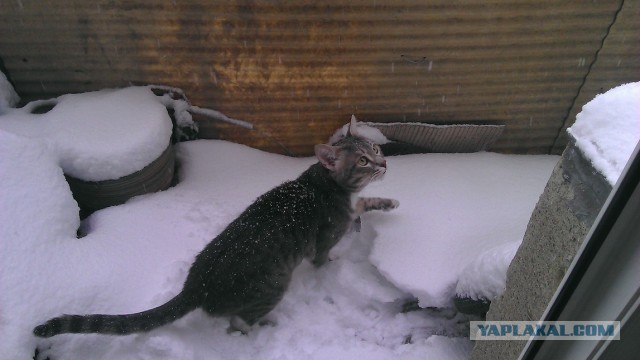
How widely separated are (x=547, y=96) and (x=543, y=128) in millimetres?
327

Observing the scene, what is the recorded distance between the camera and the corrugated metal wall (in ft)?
10.1

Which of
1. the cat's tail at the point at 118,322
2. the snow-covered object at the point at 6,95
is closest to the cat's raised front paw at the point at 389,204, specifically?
the cat's tail at the point at 118,322

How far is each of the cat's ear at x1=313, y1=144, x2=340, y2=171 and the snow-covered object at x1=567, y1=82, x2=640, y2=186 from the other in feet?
4.94

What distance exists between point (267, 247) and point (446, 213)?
56.0 inches

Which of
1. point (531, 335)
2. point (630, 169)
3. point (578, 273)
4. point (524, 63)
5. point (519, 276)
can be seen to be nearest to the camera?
point (630, 169)

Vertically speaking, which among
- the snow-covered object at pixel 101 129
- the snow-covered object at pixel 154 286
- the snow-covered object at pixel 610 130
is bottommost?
the snow-covered object at pixel 154 286

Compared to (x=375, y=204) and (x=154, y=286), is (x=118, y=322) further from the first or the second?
(x=375, y=204)

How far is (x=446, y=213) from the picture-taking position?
3232 millimetres

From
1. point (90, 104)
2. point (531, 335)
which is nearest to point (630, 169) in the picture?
point (531, 335)

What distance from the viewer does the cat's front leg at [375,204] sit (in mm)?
3271

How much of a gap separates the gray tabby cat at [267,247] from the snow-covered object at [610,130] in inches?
61.0

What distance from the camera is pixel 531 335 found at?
61.2 inches

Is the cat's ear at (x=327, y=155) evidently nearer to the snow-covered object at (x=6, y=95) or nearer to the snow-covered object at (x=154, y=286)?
Result: the snow-covered object at (x=154, y=286)

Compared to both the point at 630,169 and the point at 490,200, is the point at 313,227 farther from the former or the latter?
the point at 630,169
